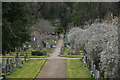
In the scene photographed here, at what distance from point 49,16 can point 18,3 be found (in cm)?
5016

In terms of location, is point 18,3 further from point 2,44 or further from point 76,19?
point 76,19

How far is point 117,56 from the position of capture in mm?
9211

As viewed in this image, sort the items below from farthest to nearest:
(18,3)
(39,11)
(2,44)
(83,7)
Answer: (39,11), (83,7), (18,3), (2,44)

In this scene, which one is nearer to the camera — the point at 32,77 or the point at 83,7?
the point at 32,77

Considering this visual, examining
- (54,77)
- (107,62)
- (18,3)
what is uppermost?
(18,3)

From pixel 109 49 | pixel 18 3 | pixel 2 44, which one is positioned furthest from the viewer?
pixel 18 3

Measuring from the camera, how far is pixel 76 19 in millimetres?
54125

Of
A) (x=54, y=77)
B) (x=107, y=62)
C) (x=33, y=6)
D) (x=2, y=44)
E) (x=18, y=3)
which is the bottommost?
(x=54, y=77)

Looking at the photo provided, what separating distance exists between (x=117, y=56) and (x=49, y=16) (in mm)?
60548

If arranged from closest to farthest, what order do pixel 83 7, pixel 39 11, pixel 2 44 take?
pixel 2 44 → pixel 83 7 → pixel 39 11

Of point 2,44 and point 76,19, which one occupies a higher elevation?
point 76,19

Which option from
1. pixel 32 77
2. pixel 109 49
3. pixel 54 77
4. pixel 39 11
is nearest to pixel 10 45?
pixel 32 77

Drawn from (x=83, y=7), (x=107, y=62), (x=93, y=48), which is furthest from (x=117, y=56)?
(x=83, y=7)

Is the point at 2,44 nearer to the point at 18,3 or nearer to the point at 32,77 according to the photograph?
the point at 32,77
